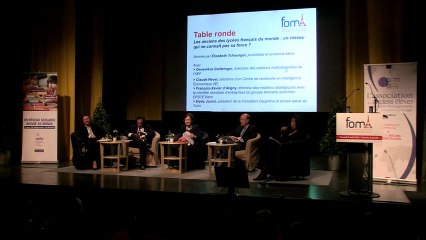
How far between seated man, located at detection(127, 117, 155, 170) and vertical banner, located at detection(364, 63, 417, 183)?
148 inches

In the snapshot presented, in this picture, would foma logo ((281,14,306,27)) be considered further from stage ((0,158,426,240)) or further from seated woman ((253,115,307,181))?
stage ((0,158,426,240))

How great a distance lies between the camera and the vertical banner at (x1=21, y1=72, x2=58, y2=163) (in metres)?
8.43

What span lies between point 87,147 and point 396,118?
16.5 feet

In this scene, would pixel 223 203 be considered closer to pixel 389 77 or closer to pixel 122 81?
pixel 389 77

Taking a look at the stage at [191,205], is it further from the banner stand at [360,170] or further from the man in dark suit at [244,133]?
the man in dark suit at [244,133]

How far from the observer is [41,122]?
8.44 meters

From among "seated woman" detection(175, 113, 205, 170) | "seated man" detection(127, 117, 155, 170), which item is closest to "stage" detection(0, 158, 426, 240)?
"seated woman" detection(175, 113, 205, 170)

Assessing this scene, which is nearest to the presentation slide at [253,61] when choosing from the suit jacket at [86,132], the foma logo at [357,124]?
the suit jacket at [86,132]

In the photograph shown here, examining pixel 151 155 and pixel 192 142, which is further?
pixel 151 155

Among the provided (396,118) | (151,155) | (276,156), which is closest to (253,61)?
(276,156)

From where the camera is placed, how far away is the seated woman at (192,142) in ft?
25.0

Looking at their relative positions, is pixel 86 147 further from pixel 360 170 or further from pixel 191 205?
pixel 360 170

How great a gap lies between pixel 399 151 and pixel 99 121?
5.54 metres

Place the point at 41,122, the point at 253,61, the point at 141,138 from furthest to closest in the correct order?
the point at 41,122 < the point at 253,61 < the point at 141,138
